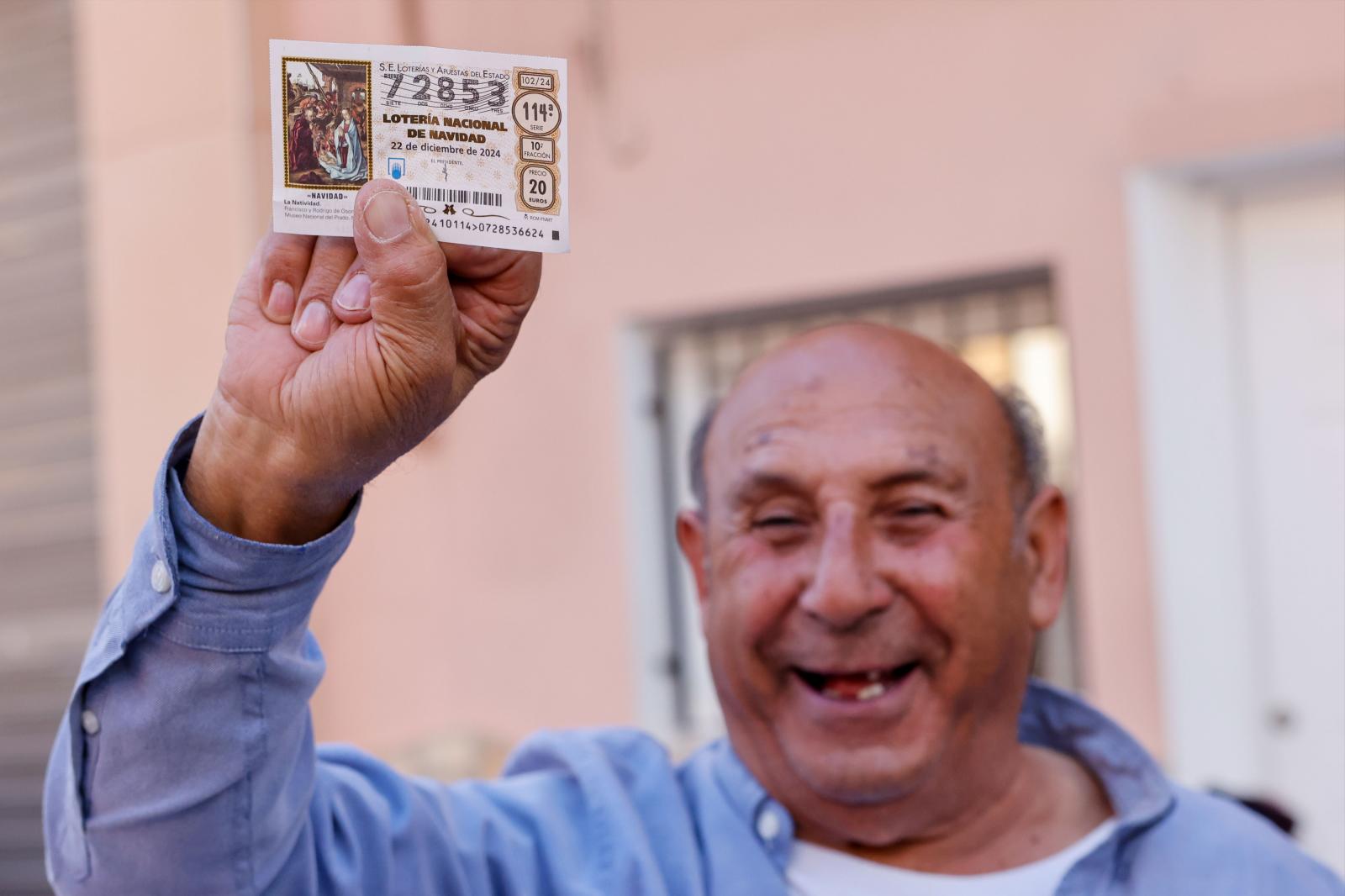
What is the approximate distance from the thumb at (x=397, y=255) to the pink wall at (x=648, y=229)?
2.12 meters

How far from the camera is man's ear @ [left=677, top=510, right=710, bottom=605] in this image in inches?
89.4

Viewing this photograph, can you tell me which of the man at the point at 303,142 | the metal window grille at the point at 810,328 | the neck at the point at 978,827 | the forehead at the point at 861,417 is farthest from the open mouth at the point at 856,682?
the metal window grille at the point at 810,328

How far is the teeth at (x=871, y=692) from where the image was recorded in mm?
2031

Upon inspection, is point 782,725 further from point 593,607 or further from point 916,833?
point 593,607

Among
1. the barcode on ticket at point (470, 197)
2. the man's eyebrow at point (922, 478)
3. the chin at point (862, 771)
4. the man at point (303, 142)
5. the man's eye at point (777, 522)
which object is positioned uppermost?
the man at point (303, 142)

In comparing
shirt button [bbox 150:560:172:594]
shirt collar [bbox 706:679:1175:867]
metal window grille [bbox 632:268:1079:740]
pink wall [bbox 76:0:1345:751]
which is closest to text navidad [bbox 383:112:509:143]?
shirt button [bbox 150:560:172:594]

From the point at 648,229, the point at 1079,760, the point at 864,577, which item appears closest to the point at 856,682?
the point at 864,577

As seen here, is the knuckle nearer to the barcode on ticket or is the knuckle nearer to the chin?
the barcode on ticket

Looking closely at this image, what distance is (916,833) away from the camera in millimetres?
2096

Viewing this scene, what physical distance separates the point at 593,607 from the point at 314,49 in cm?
354

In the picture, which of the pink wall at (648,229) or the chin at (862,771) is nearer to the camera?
the chin at (862,771)

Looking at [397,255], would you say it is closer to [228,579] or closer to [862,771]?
[228,579]

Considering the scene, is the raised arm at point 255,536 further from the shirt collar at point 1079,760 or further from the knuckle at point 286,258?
the shirt collar at point 1079,760

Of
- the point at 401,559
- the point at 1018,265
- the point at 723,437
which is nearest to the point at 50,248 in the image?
the point at 401,559
